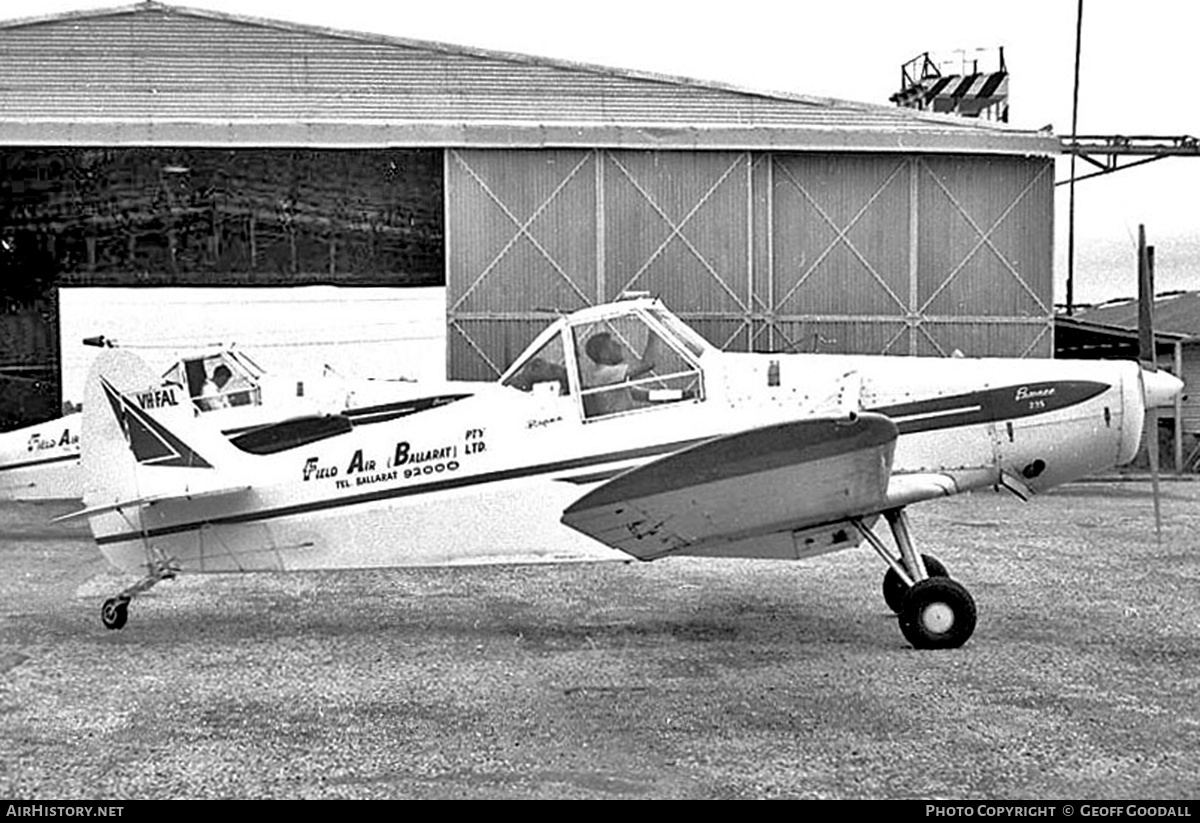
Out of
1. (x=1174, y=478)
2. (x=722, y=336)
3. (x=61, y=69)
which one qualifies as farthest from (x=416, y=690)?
(x=1174, y=478)

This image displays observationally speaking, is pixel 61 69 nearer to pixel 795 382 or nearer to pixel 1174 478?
pixel 795 382

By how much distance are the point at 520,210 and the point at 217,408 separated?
32.3 ft

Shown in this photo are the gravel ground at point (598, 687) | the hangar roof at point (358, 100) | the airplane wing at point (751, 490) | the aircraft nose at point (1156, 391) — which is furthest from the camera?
the hangar roof at point (358, 100)

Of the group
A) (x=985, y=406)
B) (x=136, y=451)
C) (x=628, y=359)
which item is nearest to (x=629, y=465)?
(x=628, y=359)

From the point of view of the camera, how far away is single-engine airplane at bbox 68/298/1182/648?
832cm

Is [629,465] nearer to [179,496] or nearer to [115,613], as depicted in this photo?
[179,496]

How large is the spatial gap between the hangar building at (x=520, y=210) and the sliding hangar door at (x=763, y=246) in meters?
0.04

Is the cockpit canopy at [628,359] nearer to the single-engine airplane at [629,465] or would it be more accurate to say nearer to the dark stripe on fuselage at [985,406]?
the single-engine airplane at [629,465]

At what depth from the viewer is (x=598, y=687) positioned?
24.5 feet

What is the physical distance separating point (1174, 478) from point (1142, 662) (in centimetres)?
2100

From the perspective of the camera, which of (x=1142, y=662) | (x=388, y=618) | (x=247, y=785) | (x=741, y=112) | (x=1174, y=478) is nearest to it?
(x=247, y=785)

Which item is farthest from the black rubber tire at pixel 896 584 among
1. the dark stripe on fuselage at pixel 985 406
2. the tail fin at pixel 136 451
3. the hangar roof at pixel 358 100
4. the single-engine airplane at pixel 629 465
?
the hangar roof at pixel 358 100

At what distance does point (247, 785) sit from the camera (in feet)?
18.4

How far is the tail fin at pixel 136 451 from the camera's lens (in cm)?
928
